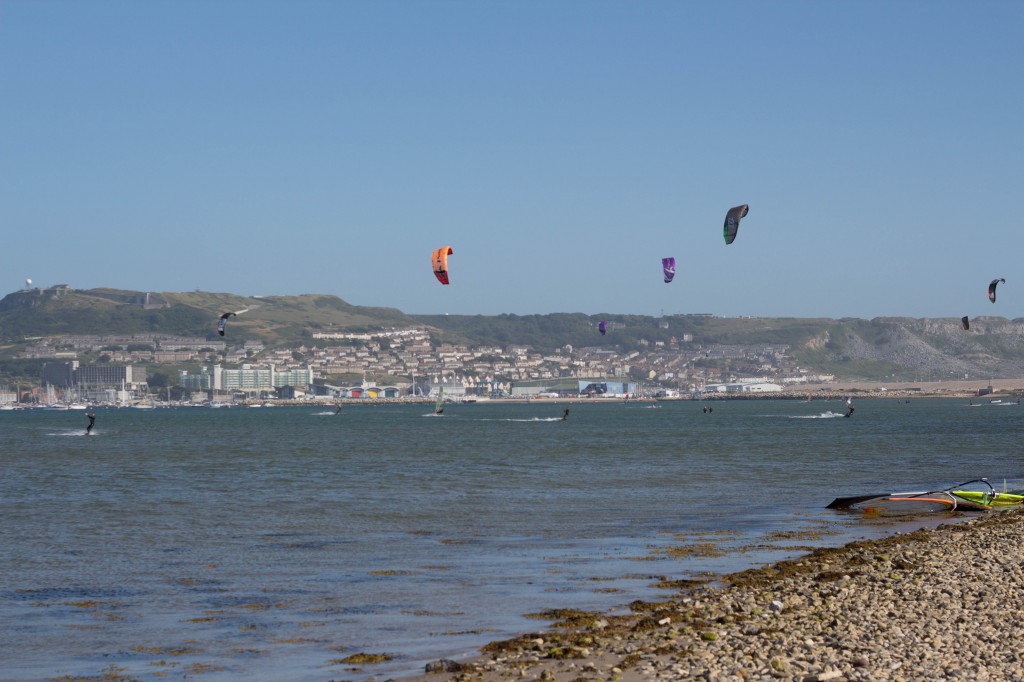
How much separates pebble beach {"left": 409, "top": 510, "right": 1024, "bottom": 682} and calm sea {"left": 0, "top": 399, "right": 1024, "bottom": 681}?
0.77m

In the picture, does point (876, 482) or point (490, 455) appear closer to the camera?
point (876, 482)

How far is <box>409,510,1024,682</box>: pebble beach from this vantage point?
8.30m

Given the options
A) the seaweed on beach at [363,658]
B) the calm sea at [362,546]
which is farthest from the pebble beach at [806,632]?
the calm sea at [362,546]

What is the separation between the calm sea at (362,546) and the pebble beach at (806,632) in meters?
0.77

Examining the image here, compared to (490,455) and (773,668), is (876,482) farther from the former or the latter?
(773,668)

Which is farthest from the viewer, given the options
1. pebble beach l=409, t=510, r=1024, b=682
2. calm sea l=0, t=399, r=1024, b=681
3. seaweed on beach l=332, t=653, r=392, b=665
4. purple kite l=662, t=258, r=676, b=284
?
purple kite l=662, t=258, r=676, b=284

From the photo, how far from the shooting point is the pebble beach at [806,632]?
327 inches

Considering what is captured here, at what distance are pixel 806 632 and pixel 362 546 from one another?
8.78 metres

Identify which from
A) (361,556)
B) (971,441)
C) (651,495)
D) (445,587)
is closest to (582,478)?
(651,495)

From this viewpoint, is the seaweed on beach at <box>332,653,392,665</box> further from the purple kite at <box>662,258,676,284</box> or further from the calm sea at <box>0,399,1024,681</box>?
the purple kite at <box>662,258,676,284</box>

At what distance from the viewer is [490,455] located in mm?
43156

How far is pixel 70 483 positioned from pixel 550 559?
19827 mm

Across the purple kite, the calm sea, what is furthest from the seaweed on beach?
the purple kite

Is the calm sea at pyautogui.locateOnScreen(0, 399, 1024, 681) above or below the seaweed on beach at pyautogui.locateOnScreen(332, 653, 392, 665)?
below
